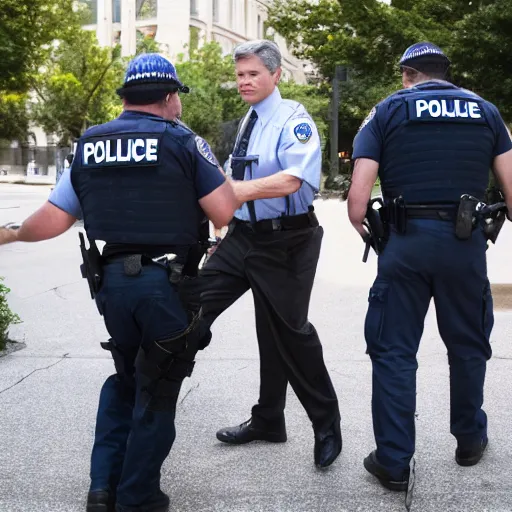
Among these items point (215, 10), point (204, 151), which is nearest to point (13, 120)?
point (215, 10)

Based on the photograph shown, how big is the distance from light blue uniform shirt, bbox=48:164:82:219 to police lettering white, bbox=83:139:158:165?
0.21 meters

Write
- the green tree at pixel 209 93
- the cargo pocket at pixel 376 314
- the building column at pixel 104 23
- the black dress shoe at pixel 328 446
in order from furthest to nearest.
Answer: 1. the building column at pixel 104 23
2. the green tree at pixel 209 93
3. the black dress shoe at pixel 328 446
4. the cargo pocket at pixel 376 314

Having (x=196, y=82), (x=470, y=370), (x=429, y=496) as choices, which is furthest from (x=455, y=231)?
(x=196, y=82)

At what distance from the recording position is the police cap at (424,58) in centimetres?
383

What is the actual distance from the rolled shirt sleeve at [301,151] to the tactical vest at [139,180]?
699 mm

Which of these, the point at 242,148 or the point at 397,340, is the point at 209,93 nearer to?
the point at 242,148

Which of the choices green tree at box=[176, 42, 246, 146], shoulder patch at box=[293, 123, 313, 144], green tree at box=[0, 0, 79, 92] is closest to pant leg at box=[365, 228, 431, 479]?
shoulder patch at box=[293, 123, 313, 144]

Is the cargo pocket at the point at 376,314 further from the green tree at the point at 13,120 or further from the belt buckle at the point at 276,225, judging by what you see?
the green tree at the point at 13,120

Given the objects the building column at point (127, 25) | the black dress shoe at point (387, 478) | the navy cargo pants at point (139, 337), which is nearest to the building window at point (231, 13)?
the building column at point (127, 25)

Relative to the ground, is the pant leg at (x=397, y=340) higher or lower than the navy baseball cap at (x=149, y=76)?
lower

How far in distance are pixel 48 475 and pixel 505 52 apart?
23653 mm

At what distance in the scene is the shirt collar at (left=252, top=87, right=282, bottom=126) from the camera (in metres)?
4.01

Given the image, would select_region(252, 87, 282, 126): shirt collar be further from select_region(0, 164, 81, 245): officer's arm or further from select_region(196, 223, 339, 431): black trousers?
select_region(0, 164, 81, 245): officer's arm

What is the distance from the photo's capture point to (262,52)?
3.95m
